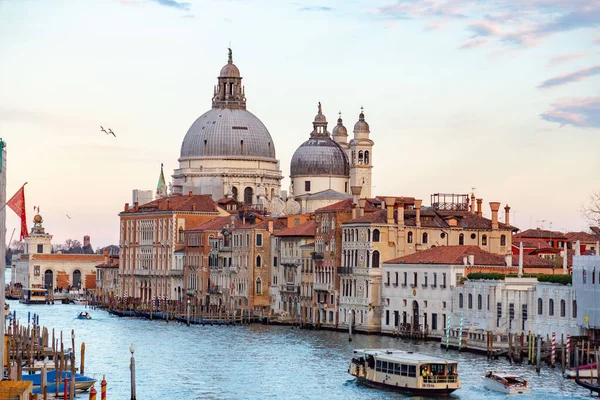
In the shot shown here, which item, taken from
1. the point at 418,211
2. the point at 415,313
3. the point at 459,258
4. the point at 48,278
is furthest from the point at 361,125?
the point at 459,258

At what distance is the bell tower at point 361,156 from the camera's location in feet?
362

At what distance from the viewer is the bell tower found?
110m

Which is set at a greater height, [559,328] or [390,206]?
[390,206]

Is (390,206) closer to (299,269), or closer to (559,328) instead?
(299,269)

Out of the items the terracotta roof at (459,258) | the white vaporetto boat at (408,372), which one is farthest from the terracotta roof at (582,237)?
the white vaporetto boat at (408,372)

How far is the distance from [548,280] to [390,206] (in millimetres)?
16021

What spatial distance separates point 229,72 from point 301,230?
37760 mm

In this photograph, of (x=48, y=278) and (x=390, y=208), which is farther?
(x=48, y=278)

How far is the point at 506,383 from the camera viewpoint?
146ft

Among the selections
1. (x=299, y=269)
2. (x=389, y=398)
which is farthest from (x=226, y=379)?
(x=299, y=269)

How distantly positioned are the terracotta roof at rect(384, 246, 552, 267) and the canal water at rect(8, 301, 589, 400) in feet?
12.2

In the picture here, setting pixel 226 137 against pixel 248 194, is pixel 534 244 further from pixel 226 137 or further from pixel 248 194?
pixel 226 137

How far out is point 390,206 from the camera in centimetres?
7175

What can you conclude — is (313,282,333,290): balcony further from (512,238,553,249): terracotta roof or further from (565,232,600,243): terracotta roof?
(565,232,600,243): terracotta roof
